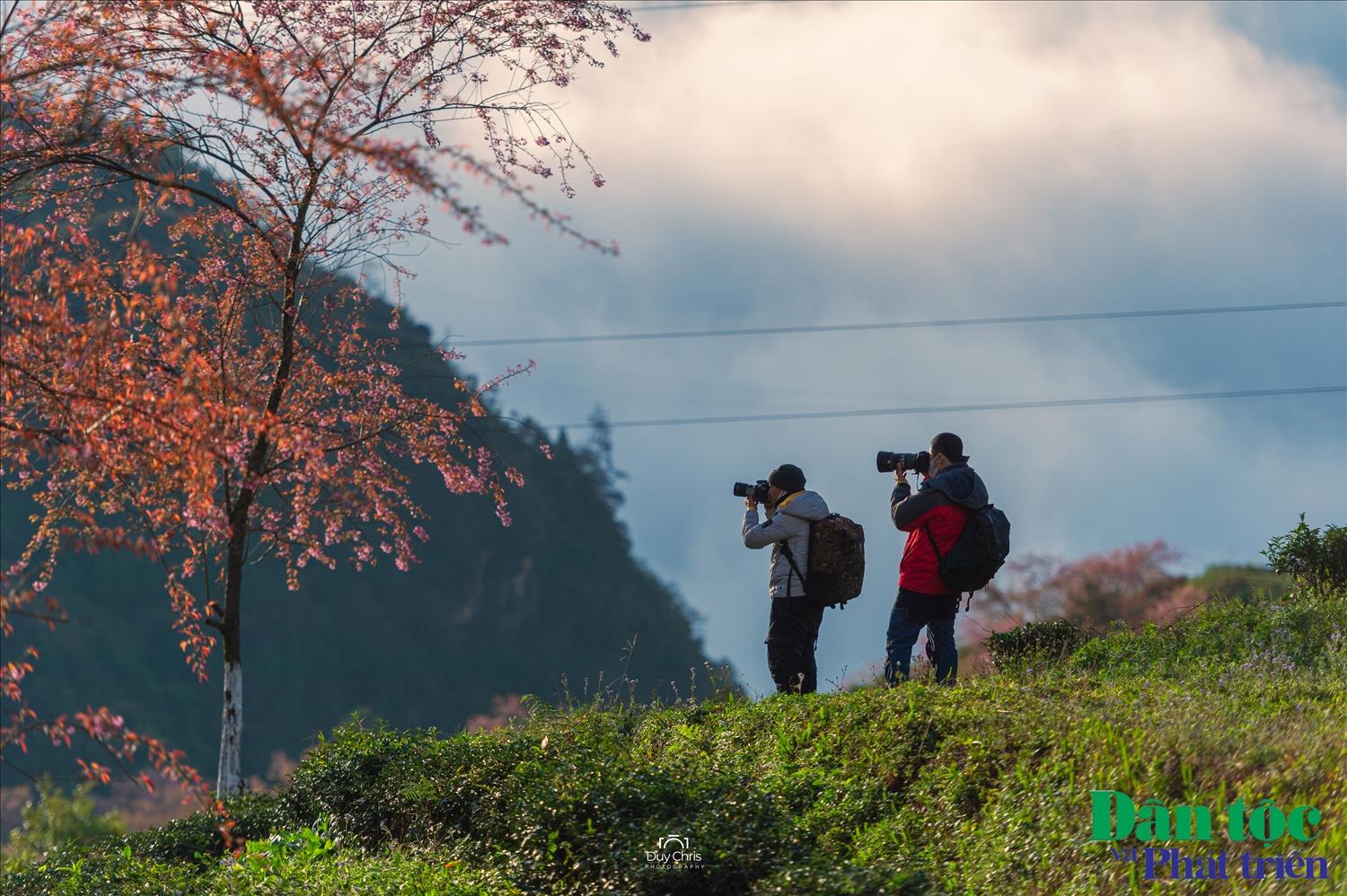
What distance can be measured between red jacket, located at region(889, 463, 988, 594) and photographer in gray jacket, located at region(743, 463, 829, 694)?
2.13 feet

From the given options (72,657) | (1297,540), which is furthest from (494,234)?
(72,657)

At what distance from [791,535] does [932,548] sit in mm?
1038

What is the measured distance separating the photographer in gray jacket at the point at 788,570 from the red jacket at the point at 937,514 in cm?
65

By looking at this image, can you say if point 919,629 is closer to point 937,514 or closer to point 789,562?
point 937,514

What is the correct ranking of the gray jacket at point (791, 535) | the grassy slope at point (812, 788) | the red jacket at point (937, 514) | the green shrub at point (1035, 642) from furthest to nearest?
1. the green shrub at point (1035, 642)
2. the gray jacket at point (791, 535)
3. the red jacket at point (937, 514)
4. the grassy slope at point (812, 788)

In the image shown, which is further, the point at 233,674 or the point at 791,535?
the point at 233,674

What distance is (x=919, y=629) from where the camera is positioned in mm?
9750

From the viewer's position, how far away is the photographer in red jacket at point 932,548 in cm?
943

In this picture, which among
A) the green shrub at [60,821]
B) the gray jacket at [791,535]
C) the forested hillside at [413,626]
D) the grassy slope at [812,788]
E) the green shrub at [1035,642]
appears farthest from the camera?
the forested hillside at [413,626]

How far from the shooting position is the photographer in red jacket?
9430mm

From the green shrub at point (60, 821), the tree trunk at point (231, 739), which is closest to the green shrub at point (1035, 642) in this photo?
the tree trunk at point (231, 739)

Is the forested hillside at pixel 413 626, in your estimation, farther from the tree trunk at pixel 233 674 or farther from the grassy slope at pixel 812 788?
the grassy slope at pixel 812 788

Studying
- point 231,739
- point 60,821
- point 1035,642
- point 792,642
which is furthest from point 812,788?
point 60,821

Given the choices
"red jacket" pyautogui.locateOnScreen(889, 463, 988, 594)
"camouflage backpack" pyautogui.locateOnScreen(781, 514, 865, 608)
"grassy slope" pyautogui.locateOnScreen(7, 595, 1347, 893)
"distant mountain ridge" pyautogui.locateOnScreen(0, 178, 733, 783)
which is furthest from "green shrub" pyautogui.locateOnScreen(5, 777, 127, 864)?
"distant mountain ridge" pyautogui.locateOnScreen(0, 178, 733, 783)
